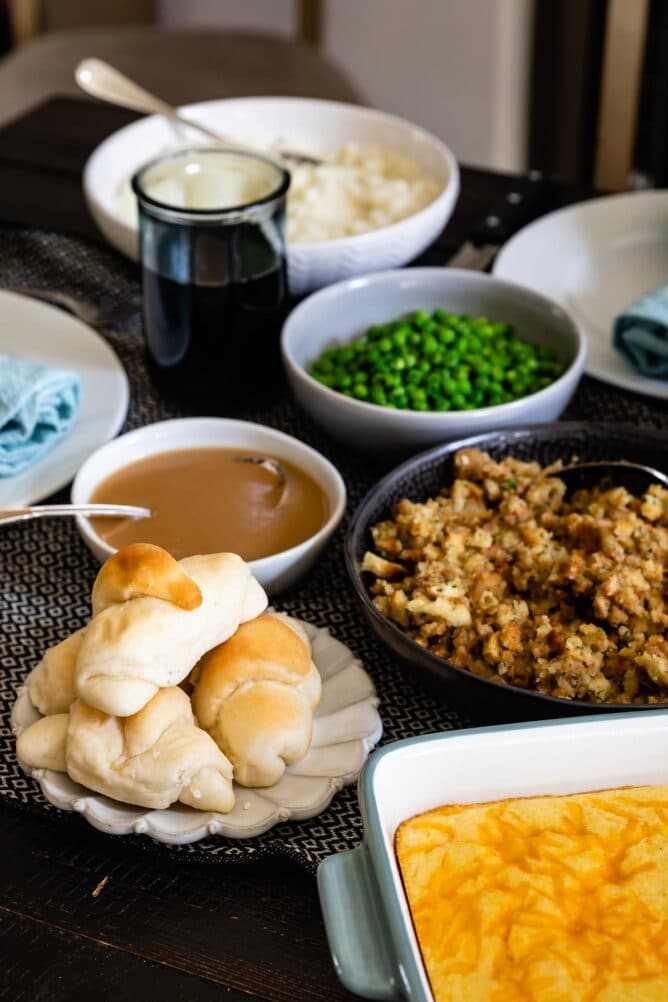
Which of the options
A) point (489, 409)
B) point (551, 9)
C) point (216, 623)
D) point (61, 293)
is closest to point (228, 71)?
point (551, 9)

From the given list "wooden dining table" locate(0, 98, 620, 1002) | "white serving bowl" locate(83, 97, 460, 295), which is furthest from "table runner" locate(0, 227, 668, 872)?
"white serving bowl" locate(83, 97, 460, 295)

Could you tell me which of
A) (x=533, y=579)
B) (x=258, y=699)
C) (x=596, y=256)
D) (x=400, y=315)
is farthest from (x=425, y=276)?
(x=258, y=699)

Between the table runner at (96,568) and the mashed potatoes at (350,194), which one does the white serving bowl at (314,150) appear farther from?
the table runner at (96,568)

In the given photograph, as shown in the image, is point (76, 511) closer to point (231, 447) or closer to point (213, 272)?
point (231, 447)

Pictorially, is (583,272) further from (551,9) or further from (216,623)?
(551,9)

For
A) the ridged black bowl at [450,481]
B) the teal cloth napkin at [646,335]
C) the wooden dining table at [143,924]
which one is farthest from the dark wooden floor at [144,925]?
the teal cloth napkin at [646,335]

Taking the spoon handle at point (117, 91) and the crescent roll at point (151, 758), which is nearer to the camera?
the crescent roll at point (151, 758)

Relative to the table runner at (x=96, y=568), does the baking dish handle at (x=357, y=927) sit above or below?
above
